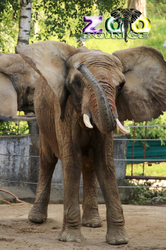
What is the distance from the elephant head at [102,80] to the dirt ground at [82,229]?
107 cm

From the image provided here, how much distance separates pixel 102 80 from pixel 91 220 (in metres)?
2.01

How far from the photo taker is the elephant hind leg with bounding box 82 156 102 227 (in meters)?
4.59

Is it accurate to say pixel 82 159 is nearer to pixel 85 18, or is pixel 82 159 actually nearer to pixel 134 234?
pixel 134 234

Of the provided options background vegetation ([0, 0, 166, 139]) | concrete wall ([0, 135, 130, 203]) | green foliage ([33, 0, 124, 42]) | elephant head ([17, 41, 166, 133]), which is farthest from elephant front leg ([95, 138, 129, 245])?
green foliage ([33, 0, 124, 42])

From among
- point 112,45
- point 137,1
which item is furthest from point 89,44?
point 137,1

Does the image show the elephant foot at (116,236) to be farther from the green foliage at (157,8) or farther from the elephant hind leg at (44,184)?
the green foliage at (157,8)

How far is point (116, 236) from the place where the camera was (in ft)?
11.7

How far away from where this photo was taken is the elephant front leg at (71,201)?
3617 mm

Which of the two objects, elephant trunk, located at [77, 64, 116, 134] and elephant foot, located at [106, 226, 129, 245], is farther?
elephant foot, located at [106, 226, 129, 245]

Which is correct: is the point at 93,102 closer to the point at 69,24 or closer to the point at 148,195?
the point at 148,195

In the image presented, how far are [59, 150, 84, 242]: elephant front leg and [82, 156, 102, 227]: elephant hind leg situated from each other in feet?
2.87

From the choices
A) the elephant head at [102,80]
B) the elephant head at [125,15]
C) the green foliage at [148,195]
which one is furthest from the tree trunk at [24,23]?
the elephant head at [102,80]

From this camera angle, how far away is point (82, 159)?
3.89m

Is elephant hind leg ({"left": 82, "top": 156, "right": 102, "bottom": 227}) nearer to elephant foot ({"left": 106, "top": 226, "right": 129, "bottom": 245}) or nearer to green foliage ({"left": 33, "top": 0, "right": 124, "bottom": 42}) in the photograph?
elephant foot ({"left": 106, "top": 226, "right": 129, "bottom": 245})
